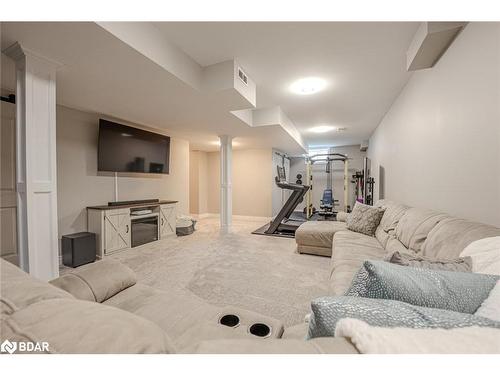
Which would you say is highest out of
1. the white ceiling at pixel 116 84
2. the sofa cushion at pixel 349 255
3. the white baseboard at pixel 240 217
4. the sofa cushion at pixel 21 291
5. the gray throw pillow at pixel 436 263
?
the white ceiling at pixel 116 84

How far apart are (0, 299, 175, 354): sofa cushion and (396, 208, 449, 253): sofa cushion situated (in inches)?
75.5

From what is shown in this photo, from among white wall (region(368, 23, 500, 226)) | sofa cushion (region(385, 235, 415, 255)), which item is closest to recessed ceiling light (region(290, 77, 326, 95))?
white wall (region(368, 23, 500, 226))

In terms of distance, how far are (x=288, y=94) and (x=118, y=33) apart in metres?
2.38

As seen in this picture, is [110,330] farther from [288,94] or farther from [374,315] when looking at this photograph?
[288,94]

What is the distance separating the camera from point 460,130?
164 centimetres

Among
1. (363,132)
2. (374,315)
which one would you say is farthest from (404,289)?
(363,132)

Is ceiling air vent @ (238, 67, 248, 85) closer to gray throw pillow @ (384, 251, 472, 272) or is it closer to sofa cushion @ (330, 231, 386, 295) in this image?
sofa cushion @ (330, 231, 386, 295)

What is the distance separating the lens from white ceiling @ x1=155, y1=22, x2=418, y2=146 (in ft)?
6.07

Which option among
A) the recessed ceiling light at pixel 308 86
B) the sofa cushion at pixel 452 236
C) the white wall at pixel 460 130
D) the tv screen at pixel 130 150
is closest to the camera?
the sofa cushion at pixel 452 236

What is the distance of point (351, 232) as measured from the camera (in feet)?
9.08

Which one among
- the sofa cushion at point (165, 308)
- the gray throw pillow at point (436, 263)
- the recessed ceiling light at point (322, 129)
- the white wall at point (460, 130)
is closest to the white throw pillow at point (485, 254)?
the gray throw pillow at point (436, 263)

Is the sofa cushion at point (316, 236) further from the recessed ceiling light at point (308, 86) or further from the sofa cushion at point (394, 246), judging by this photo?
the recessed ceiling light at point (308, 86)

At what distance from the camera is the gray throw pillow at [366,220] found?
2713 millimetres

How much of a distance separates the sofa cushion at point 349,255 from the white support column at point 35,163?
2296 mm
